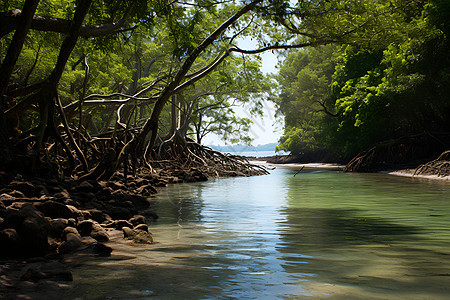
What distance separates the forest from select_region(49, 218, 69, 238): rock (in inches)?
0.6

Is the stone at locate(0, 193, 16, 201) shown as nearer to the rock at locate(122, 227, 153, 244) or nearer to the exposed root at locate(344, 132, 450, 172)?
the rock at locate(122, 227, 153, 244)

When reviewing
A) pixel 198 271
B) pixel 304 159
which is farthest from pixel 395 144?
pixel 304 159

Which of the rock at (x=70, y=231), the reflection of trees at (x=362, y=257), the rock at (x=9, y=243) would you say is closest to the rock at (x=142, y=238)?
the rock at (x=70, y=231)

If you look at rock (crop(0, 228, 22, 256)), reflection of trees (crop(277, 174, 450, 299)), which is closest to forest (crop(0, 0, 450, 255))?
rock (crop(0, 228, 22, 256))

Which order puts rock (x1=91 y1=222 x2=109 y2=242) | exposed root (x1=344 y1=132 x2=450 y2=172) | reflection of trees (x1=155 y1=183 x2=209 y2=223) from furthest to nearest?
exposed root (x1=344 y1=132 x2=450 y2=172) → reflection of trees (x1=155 y1=183 x2=209 y2=223) → rock (x1=91 y1=222 x2=109 y2=242)

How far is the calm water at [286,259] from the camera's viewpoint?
275 cm

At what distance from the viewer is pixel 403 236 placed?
16.0ft

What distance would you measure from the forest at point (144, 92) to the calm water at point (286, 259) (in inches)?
27.3

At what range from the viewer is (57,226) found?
409cm

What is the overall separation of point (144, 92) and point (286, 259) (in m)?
11.3

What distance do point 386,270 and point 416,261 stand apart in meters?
0.51

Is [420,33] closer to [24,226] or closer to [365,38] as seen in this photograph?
[365,38]

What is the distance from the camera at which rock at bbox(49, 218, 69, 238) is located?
4020mm

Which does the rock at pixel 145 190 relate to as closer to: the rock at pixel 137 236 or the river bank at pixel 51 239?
the river bank at pixel 51 239
